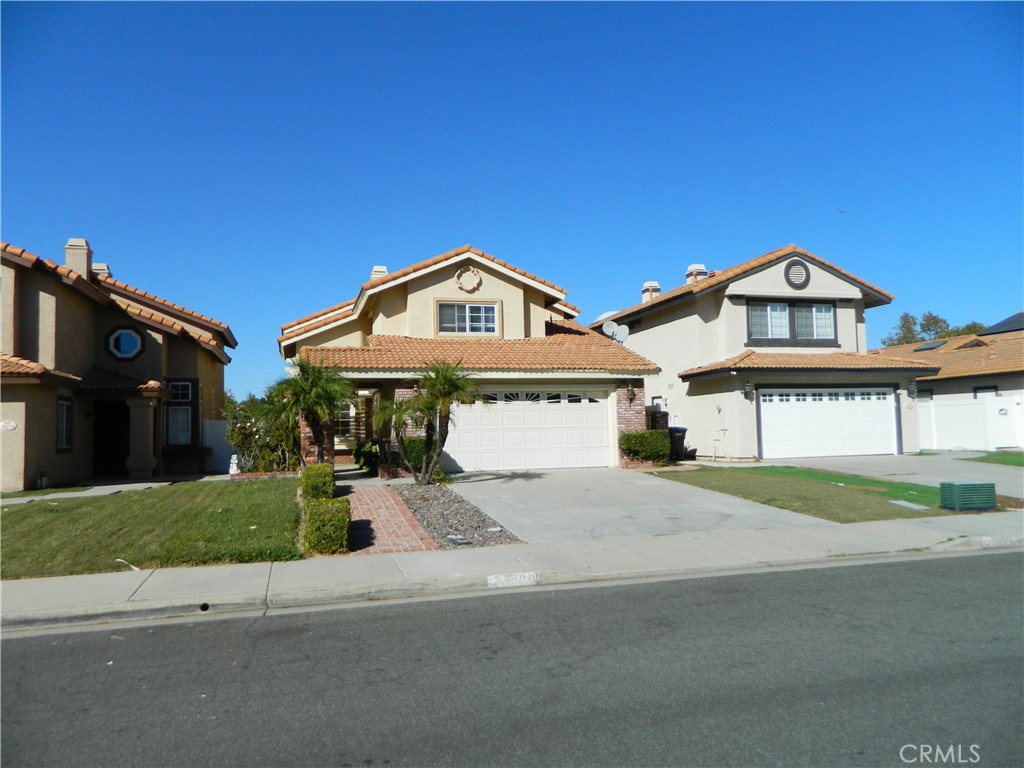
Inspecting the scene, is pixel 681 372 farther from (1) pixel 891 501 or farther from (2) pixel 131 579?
(2) pixel 131 579

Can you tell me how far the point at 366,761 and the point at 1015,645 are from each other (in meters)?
5.44

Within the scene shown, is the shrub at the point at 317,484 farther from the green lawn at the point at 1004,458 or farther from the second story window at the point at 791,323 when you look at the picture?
the green lawn at the point at 1004,458

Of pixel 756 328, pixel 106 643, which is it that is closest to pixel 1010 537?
pixel 106 643

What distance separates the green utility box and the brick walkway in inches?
372

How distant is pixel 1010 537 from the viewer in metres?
11.1

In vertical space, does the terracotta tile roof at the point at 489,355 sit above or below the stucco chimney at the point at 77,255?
below

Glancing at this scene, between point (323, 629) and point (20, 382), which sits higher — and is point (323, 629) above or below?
below

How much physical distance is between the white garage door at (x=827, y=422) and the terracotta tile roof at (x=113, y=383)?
1758cm

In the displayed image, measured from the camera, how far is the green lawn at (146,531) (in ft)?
31.1

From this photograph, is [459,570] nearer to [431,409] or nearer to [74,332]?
[431,409]

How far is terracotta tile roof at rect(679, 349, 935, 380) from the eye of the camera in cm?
2209

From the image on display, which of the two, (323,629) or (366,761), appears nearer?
(366,761)

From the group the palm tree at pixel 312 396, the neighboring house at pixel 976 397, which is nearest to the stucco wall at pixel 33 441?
the palm tree at pixel 312 396

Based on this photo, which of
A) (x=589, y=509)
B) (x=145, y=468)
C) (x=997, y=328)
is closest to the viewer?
(x=589, y=509)
